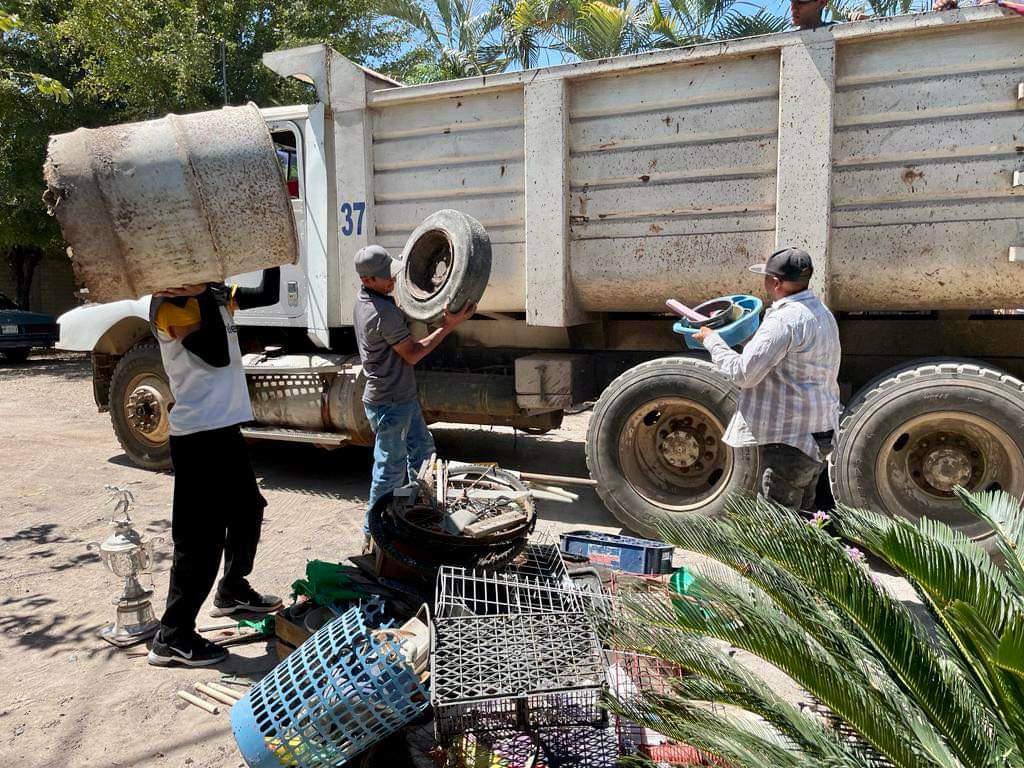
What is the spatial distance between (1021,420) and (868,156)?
1.61m

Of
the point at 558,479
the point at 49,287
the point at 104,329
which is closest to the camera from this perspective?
the point at 558,479

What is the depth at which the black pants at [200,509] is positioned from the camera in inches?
137

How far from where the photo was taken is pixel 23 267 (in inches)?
707

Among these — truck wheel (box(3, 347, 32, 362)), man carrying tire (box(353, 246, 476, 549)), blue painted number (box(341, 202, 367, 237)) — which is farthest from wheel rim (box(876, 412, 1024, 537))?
truck wheel (box(3, 347, 32, 362))

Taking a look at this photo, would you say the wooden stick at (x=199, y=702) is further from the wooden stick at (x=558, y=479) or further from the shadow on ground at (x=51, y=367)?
the shadow on ground at (x=51, y=367)

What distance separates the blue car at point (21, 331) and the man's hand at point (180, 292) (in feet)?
44.5

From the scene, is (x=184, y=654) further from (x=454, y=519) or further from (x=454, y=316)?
(x=454, y=316)

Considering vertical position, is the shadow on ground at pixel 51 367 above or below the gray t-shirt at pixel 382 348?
below

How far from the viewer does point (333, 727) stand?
8.23 ft

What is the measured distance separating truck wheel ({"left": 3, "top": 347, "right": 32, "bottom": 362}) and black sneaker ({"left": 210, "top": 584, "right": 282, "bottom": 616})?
13480 mm

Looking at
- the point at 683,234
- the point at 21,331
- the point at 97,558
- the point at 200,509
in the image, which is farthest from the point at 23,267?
the point at 683,234

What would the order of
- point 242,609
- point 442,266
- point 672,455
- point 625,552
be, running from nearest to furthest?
1. point 242,609
2. point 625,552
3. point 672,455
4. point 442,266

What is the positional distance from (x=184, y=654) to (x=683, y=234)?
3530 mm

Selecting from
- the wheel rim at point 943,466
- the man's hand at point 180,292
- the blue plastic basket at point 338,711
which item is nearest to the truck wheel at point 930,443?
the wheel rim at point 943,466
